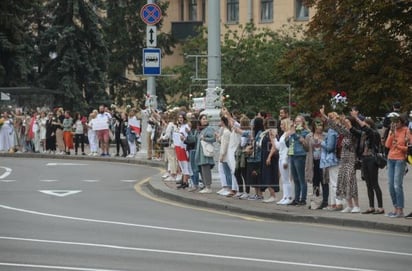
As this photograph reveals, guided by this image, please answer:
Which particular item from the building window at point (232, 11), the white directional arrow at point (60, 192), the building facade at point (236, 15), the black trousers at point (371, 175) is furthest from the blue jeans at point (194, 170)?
the building window at point (232, 11)

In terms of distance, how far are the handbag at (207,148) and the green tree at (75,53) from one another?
39.1 meters

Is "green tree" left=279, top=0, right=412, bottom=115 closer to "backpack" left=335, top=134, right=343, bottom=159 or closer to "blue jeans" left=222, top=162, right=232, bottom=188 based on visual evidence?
"blue jeans" left=222, top=162, right=232, bottom=188

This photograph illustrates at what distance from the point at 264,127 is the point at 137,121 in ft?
56.2

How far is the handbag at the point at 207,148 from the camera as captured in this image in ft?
76.2

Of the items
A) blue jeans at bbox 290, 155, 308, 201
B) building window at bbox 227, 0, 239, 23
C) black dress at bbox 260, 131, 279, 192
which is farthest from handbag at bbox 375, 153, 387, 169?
building window at bbox 227, 0, 239, 23

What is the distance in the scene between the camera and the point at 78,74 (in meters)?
63.6

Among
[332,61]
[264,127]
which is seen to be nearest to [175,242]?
[264,127]

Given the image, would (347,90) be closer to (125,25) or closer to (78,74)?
(78,74)

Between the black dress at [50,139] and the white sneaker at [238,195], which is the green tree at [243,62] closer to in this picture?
the black dress at [50,139]

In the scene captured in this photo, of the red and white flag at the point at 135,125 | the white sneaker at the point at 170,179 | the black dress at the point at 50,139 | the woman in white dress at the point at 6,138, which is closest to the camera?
the white sneaker at the point at 170,179

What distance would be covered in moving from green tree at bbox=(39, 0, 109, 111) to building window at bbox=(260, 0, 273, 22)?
1860 cm

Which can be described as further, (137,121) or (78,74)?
(78,74)

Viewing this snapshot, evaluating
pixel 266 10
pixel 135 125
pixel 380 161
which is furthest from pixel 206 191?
pixel 266 10

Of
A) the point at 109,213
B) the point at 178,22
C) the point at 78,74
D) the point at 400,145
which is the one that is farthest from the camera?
the point at 178,22
